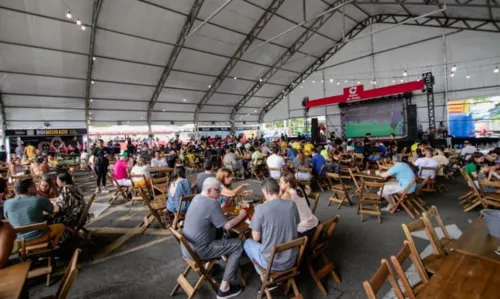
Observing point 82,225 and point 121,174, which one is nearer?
point 82,225

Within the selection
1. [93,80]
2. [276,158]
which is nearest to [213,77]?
[93,80]

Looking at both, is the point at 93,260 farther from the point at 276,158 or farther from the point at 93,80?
the point at 93,80

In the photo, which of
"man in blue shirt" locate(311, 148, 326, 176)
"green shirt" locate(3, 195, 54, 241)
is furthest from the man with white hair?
"man in blue shirt" locate(311, 148, 326, 176)

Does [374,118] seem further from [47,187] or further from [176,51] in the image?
[47,187]

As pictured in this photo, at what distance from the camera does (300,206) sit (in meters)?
2.76

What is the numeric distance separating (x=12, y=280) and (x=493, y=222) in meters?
3.34

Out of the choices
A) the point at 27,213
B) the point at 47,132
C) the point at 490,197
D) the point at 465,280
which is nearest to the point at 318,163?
the point at 490,197

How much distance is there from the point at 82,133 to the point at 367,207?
15.6 meters

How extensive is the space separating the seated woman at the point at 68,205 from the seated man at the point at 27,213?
50 cm

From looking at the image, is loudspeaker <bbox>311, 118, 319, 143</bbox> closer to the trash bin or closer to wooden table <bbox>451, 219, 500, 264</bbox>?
wooden table <bbox>451, 219, 500, 264</bbox>

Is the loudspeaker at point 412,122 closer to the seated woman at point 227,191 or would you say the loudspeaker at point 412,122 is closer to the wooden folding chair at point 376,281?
the seated woman at point 227,191

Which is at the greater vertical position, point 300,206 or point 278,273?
point 300,206

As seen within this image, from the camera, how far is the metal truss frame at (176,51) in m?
10.7

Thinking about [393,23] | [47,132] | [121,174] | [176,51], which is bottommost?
[121,174]
